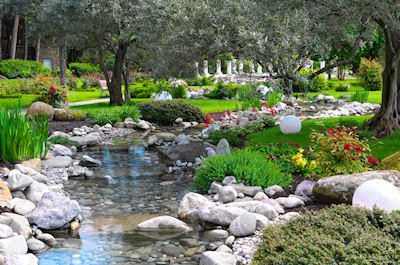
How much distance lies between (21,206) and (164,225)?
7.48ft

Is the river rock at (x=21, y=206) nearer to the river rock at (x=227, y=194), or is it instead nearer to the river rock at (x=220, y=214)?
the river rock at (x=220, y=214)

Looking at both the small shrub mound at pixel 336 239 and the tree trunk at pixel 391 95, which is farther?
the tree trunk at pixel 391 95

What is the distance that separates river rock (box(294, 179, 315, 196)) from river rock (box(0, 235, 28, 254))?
15.3 feet

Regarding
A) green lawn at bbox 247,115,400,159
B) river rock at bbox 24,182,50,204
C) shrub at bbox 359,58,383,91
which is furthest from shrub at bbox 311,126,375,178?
shrub at bbox 359,58,383,91

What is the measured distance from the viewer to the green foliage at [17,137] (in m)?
10.6

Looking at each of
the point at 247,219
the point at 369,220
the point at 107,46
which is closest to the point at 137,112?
the point at 107,46

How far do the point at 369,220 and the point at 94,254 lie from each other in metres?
3.91

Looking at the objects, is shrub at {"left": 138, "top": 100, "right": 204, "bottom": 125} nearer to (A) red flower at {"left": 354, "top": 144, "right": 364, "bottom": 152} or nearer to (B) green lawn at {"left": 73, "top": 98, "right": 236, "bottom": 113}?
(B) green lawn at {"left": 73, "top": 98, "right": 236, "bottom": 113}

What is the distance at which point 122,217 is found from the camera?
9078mm

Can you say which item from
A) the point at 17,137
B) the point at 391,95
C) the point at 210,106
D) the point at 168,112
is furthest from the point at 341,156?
Result: the point at 210,106

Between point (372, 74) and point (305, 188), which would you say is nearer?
point (305, 188)

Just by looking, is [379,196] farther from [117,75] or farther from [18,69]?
[18,69]

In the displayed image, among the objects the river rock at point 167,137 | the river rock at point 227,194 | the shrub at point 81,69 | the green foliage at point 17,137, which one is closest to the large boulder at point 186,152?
the river rock at point 167,137

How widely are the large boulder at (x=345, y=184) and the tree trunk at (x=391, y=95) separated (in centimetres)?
517
